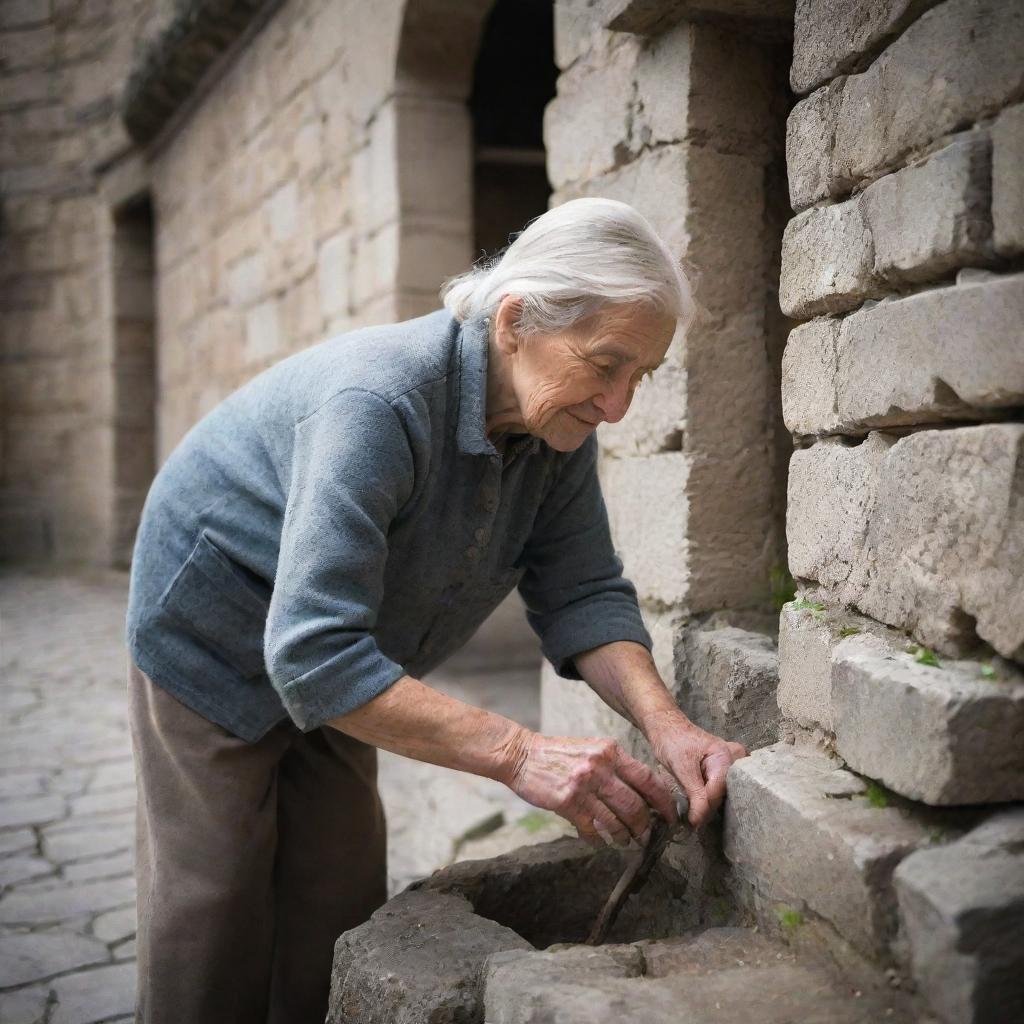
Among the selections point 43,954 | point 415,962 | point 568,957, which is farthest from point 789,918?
point 43,954

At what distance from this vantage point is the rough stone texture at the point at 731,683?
2.17m

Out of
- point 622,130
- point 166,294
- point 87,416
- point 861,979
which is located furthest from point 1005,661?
point 87,416

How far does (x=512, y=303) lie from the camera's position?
5.86ft

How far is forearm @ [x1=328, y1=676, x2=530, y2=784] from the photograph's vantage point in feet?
5.39

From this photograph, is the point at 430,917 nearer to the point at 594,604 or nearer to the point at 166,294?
the point at 594,604

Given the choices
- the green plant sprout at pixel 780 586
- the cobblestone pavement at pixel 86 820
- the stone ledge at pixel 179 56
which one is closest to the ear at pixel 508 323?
the green plant sprout at pixel 780 586

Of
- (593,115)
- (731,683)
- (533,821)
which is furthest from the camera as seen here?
(533,821)

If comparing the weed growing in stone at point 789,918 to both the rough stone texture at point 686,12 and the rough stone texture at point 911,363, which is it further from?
the rough stone texture at point 686,12

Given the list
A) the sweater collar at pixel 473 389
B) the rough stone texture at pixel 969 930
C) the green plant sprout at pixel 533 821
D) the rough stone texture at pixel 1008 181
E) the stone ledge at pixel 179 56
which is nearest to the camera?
the rough stone texture at pixel 969 930

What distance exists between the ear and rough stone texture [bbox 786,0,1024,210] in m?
0.50

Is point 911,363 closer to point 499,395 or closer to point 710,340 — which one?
point 499,395

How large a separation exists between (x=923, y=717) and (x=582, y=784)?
0.52 meters

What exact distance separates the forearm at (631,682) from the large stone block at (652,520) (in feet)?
1.53

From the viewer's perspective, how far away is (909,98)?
1.52m
